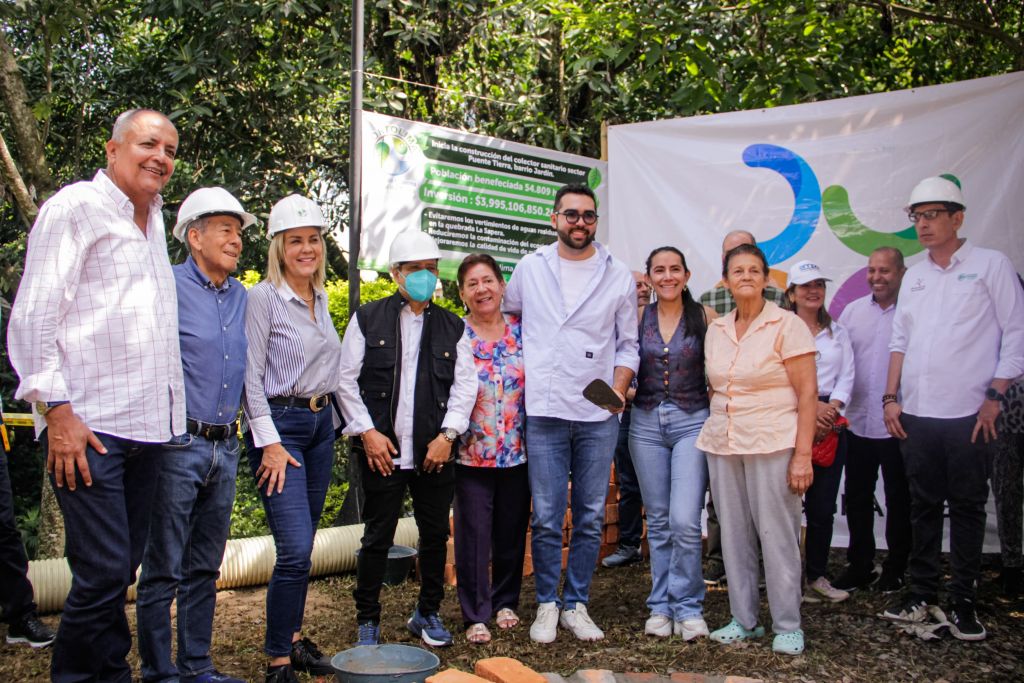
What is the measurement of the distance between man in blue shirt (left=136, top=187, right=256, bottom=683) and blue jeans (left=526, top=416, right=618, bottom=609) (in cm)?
148

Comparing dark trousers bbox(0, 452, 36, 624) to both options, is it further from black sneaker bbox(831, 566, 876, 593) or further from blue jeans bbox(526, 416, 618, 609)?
black sneaker bbox(831, 566, 876, 593)

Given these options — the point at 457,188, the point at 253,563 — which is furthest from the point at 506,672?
the point at 457,188

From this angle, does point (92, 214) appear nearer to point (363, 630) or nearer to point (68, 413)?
point (68, 413)

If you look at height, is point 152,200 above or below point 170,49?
below

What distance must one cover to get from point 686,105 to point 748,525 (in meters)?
4.49

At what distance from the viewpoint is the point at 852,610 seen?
4.96m

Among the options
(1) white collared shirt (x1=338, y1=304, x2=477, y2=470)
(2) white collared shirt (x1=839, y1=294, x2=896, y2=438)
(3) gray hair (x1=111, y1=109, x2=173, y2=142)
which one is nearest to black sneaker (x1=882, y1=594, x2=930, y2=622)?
(2) white collared shirt (x1=839, y1=294, x2=896, y2=438)

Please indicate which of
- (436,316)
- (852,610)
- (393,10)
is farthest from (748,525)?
(393,10)

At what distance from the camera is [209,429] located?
3.36 m

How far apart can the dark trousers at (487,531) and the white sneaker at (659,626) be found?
2.18ft

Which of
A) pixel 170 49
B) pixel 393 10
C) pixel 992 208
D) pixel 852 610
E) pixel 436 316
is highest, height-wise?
pixel 393 10

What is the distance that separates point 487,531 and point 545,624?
20.0 inches

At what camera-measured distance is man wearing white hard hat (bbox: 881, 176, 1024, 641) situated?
4.46m

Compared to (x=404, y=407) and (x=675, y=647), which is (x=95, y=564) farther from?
(x=675, y=647)
